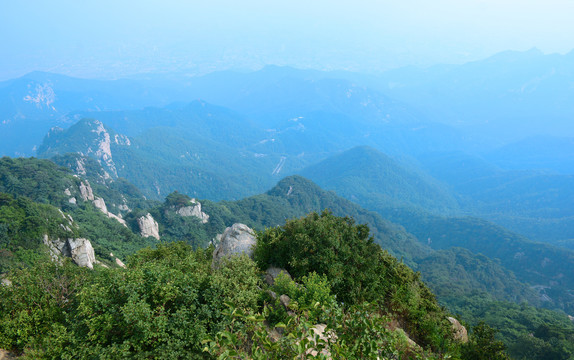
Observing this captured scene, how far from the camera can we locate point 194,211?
9606 cm

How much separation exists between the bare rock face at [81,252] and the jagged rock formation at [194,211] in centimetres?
5124

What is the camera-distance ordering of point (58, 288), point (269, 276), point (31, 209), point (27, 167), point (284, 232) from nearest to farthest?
point (58, 288) < point (269, 276) < point (284, 232) < point (31, 209) < point (27, 167)

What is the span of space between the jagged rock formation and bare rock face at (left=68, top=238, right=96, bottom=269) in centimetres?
5124

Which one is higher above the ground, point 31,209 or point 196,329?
point 196,329

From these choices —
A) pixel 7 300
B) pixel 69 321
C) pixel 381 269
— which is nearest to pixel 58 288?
pixel 7 300

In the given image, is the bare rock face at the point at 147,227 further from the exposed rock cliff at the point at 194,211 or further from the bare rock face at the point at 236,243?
the bare rock face at the point at 236,243

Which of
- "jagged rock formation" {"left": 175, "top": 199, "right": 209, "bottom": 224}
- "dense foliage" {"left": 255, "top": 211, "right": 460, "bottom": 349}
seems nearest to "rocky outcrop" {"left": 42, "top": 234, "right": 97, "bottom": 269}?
"dense foliage" {"left": 255, "top": 211, "right": 460, "bottom": 349}

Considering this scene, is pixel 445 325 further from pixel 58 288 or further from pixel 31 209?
pixel 31 209

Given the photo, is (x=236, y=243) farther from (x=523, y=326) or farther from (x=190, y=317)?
(x=523, y=326)

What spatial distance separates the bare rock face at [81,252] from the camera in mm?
38847

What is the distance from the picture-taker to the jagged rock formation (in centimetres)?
9306

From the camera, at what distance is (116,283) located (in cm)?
984

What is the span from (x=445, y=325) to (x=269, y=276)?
962cm

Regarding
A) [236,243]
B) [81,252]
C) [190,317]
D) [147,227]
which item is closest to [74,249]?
[81,252]
